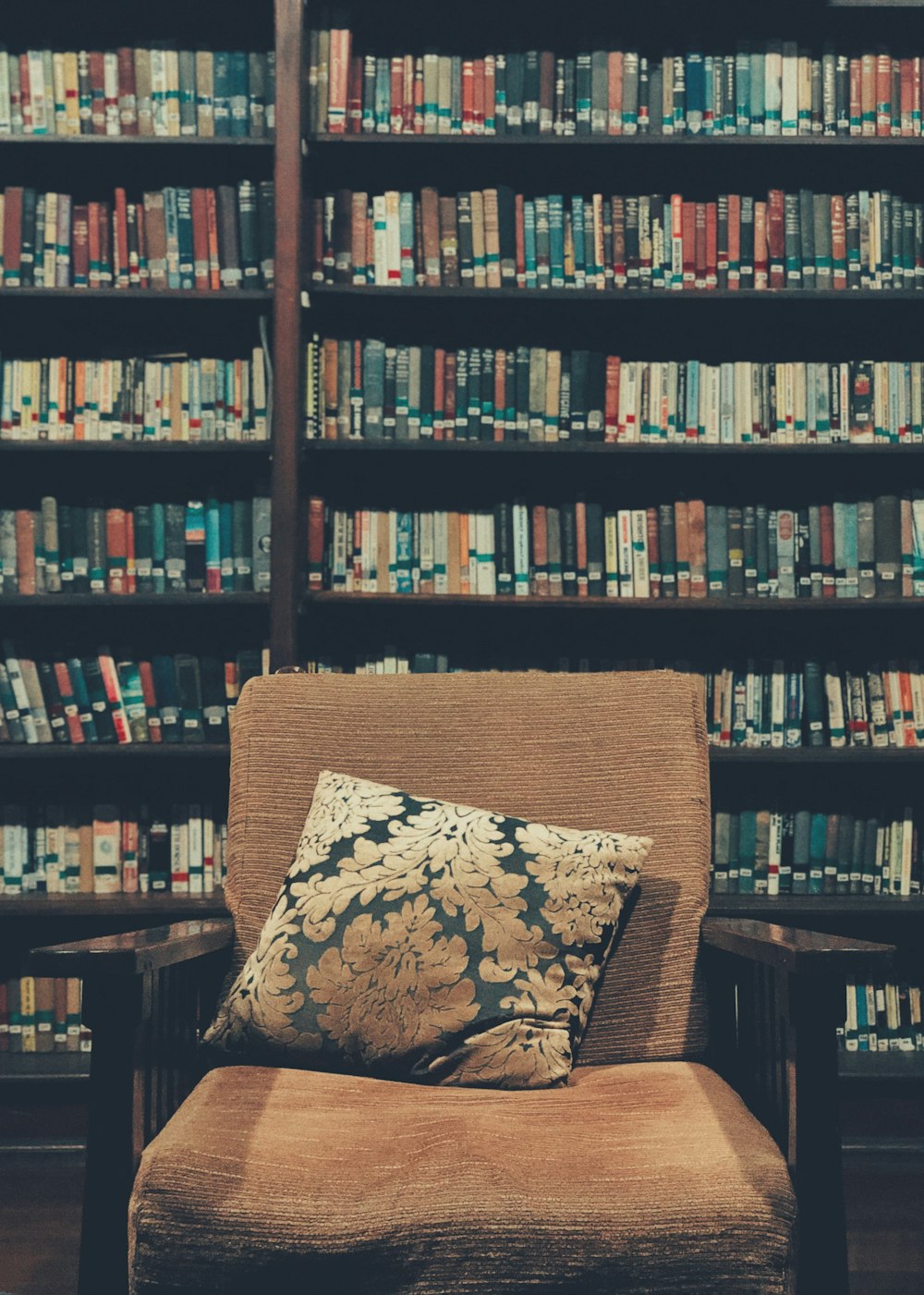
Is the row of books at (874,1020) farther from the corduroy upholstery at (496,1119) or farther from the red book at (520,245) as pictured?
the red book at (520,245)

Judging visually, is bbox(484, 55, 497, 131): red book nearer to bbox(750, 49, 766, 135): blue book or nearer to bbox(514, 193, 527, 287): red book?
bbox(514, 193, 527, 287): red book

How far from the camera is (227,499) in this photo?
267 cm

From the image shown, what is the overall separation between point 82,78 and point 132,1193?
2258mm

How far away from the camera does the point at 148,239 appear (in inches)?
99.7

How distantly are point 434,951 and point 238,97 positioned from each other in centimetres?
192

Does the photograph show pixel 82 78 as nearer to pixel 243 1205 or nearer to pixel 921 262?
pixel 921 262

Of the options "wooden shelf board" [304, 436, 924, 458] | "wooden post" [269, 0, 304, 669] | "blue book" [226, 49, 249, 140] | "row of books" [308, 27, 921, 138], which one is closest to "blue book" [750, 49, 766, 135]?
"row of books" [308, 27, 921, 138]

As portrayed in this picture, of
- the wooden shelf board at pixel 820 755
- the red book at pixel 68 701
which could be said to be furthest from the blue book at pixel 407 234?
the wooden shelf board at pixel 820 755

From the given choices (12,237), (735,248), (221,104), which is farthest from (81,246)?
(735,248)

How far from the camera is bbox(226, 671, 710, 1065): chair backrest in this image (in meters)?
1.65

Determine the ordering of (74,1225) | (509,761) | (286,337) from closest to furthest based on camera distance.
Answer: (509,761), (74,1225), (286,337)

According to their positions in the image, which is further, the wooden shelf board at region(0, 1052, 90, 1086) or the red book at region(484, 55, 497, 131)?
the red book at region(484, 55, 497, 131)

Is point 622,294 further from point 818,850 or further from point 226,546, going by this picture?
point 818,850

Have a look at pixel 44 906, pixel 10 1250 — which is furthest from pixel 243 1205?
pixel 44 906
